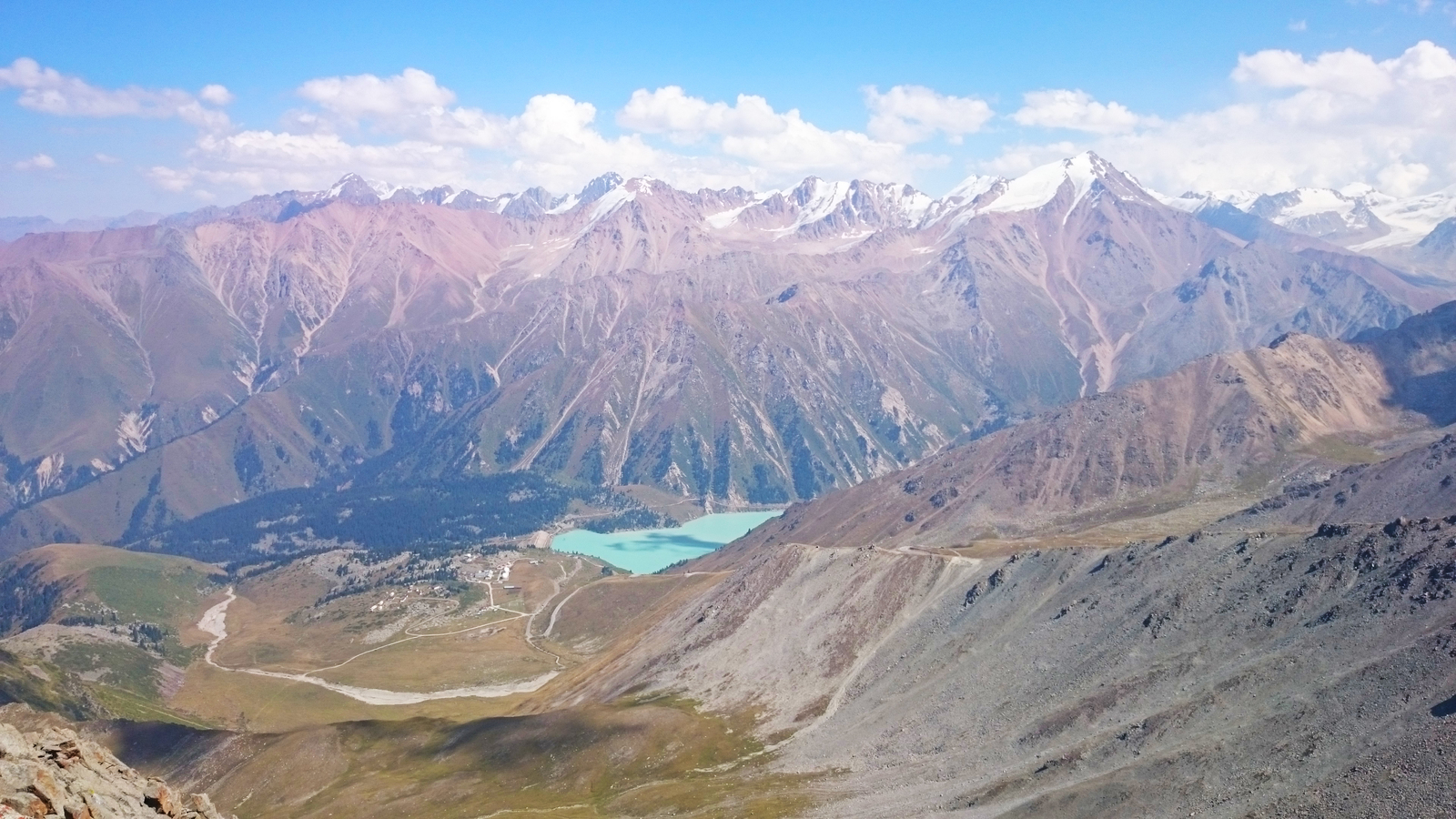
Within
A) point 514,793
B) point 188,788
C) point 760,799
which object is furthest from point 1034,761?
point 188,788

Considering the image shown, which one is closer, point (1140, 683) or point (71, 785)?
point (71, 785)

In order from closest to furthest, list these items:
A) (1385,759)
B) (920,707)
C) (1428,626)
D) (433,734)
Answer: (1385,759)
(1428,626)
(920,707)
(433,734)

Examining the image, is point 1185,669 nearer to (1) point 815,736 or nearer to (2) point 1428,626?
(2) point 1428,626

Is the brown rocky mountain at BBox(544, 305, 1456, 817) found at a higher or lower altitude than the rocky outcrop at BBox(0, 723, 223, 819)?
lower

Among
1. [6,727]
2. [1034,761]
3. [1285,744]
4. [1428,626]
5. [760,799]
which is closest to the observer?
[6,727]

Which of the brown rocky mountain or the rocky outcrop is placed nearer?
the rocky outcrop

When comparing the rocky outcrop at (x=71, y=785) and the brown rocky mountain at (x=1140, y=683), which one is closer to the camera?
the rocky outcrop at (x=71, y=785)

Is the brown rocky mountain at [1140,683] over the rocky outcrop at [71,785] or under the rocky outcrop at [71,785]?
under

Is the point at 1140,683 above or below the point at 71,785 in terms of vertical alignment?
below
